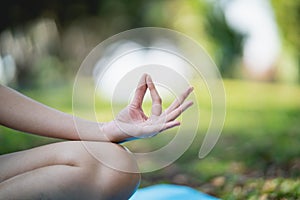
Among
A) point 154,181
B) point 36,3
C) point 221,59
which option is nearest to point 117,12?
point 36,3

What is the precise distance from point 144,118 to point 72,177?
248 millimetres

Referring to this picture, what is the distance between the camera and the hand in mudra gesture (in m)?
1.33

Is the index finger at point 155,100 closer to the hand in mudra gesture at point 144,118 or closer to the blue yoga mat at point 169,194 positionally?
the hand in mudra gesture at point 144,118

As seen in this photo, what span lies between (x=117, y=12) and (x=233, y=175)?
5.18m

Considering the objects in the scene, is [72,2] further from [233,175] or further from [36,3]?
[233,175]

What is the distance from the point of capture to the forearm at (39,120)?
1.48 metres

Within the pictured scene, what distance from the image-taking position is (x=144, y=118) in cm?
143

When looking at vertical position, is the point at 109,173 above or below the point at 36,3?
below

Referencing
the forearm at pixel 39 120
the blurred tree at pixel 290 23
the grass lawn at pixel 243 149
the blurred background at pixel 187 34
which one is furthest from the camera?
the blurred tree at pixel 290 23

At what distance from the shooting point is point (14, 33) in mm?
7082

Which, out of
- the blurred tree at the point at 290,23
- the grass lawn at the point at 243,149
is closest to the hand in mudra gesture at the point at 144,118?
the grass lawn at the point at 243,149

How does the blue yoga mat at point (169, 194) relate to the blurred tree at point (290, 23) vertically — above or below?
below

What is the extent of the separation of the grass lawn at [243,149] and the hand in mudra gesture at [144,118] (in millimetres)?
904

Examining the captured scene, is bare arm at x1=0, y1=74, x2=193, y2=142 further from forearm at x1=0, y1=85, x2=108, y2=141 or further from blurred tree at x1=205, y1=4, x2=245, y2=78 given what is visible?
blurred tree at x1=205, y1=4, x2=245, y2=78
